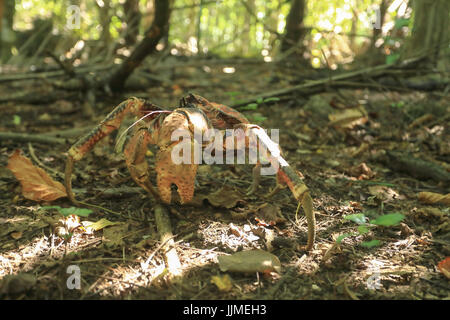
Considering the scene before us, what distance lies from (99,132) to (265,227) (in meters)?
1.27

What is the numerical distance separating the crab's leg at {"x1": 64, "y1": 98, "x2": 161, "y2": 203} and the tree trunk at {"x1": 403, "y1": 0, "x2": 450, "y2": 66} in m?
4.42

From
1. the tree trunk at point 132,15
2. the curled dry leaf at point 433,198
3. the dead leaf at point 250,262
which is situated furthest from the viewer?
the tree trunk at point 132,15

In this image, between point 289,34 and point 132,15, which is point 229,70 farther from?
point 132,15

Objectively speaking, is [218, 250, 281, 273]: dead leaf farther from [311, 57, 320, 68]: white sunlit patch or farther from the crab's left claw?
[311, 57, 320, 68]: white sunlit patch

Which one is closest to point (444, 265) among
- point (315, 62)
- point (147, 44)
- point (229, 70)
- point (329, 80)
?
point (329, 80)

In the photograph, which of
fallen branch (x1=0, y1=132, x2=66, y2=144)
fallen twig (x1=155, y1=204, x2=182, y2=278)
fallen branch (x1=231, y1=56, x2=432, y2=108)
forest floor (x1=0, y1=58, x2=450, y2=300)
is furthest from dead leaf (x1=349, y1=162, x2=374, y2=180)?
fallen branch (x1=0, y1=132, x2=66, y2=144)

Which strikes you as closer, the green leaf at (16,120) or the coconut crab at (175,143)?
the coconut crab at (175,143)

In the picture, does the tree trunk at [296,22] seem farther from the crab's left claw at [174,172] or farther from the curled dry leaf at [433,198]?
the crab's left claw at [174,172]

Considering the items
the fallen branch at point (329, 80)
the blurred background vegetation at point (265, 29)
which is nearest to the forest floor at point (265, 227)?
the fallen branch at point (329, 80)

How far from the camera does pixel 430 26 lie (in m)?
5.11

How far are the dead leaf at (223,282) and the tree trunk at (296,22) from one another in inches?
201

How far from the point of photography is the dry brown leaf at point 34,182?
241 cm

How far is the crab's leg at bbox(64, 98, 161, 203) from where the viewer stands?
2.30 m
